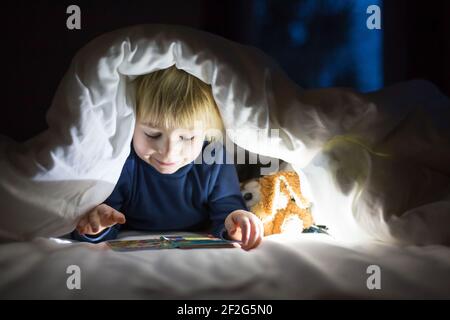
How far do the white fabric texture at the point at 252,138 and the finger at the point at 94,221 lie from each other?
0.02m

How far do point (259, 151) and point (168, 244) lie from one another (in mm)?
257

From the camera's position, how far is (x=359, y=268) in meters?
0.67

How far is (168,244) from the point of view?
0.84m

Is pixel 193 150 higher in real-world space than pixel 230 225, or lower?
higher

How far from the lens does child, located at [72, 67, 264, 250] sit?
0.97 meters

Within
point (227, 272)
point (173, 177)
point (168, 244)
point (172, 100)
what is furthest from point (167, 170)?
point (227, 272)

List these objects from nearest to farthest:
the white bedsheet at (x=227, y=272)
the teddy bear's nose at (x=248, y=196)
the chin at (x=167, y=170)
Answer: the white bedsheet at (x=227, y=272)
the chin at (x=167, y=170)
the teddy bear's nose at (x=248, y=196)

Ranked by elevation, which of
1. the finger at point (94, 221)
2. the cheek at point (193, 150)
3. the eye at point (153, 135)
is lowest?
the finger at point (94, 221)

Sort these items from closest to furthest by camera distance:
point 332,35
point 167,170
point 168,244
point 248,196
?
point 168,244 → point 167,170 → point 248,196 → point 332,35

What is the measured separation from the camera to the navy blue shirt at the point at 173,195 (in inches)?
44.0

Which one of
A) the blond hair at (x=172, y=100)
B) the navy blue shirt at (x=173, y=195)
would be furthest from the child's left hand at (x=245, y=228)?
the blond hair at (x=172, y=100)

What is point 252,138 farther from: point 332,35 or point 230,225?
point 332,35

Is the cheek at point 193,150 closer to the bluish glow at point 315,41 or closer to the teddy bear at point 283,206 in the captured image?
the teddy bear at point 283,206
